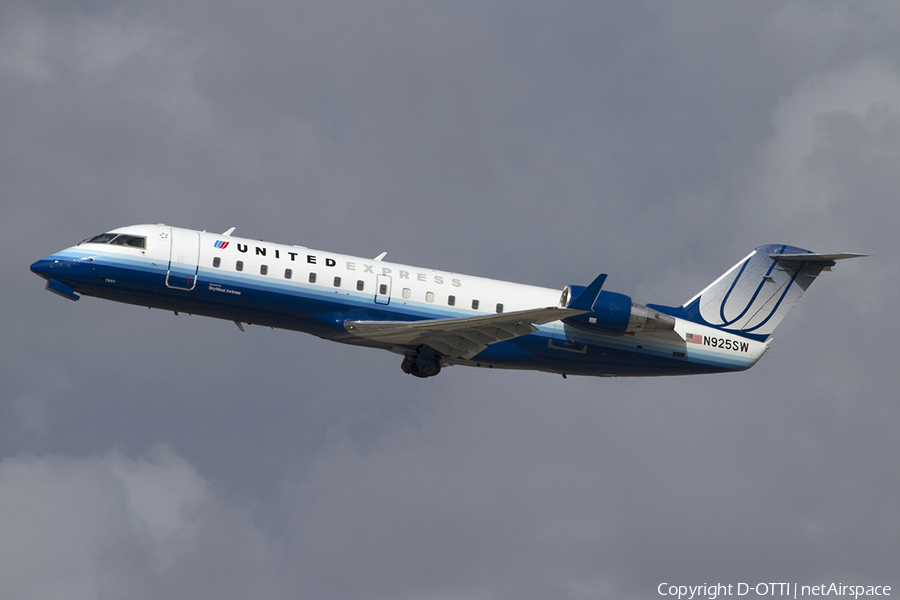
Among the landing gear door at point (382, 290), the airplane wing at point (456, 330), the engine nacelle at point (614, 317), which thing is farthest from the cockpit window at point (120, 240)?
the engine nacelle at point (614, 317)

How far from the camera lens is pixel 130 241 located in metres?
32.7

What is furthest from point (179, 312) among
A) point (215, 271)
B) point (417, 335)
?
point (417, 335)

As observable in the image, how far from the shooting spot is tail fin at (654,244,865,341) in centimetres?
3731

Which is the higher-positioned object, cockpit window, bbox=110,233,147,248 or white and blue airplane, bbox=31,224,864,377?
cockpit window, bbox=110,233,147,248

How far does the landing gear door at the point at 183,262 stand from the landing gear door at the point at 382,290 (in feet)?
18.2

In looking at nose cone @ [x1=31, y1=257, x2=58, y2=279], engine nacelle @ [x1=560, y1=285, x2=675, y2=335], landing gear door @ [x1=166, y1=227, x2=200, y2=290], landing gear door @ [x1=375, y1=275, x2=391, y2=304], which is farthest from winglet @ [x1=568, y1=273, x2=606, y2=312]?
nose cone @ [x1=31, y1=257, x2=58, y2=279]

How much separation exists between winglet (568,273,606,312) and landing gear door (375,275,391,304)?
5822mm

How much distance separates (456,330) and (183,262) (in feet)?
28.1

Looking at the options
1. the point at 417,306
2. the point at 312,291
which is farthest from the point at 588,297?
the point at 312,291

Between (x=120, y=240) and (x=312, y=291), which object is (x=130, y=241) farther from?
(x=312, y=291)

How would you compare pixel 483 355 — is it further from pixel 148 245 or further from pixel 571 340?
pixel 148 245

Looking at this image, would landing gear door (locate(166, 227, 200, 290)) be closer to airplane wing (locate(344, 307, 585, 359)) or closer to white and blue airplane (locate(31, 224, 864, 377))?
white and blue airplane (locate(31, 224, 864, 377))

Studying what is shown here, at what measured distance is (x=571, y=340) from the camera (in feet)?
115

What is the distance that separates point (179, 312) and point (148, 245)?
2264mm
